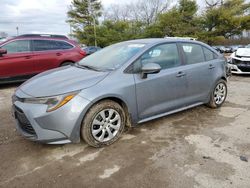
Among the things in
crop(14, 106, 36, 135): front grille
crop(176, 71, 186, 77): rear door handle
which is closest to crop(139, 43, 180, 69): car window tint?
crop(176, 71, 186, 77): rear door handle

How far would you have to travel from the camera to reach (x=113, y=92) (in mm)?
3018

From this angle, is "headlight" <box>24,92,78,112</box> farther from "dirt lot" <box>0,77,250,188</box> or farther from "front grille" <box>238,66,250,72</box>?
"front grille" <box>238,66,250,72</box>

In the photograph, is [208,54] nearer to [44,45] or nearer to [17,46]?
[44,45]

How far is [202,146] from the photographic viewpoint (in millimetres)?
3100

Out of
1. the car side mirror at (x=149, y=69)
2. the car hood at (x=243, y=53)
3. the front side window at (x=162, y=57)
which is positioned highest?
the car hood at (x=243, y=53)

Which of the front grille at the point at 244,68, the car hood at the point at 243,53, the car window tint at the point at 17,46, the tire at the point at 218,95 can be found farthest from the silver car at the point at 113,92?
the car hood at the point at 243,53

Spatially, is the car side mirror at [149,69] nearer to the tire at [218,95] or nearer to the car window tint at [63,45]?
the tire at [218,95]

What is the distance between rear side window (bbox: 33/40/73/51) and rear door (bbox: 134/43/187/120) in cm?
460

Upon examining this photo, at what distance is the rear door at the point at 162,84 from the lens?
3.34m

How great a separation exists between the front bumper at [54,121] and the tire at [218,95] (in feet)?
9.01

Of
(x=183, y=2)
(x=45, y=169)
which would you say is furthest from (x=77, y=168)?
(x=183, y=2)

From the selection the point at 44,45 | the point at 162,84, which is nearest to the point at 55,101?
the point at 162,84

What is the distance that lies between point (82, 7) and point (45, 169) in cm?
4135

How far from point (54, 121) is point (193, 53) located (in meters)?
2.73
